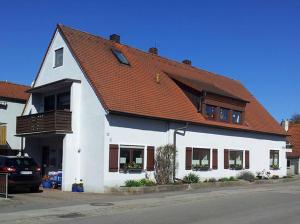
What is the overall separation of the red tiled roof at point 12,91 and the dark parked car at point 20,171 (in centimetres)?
1145

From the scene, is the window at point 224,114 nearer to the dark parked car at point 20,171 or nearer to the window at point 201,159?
the window at point 201,159

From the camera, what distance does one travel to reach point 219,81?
40.0 m

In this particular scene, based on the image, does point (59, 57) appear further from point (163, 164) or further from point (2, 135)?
point (163, 164)

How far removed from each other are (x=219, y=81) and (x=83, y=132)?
1812cm

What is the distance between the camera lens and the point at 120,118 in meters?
24.4

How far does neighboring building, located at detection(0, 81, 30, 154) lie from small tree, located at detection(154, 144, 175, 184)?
1011cm

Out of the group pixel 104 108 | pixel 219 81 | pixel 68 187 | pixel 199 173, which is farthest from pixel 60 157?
pixel 219 81

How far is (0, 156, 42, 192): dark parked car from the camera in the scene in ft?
70.5

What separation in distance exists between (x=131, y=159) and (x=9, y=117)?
11422mm

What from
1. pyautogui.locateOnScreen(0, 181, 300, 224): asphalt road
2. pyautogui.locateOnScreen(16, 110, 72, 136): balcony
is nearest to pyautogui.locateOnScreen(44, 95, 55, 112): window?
pyautogui.locateOnScreen(16, 110, 72, 136): balcony

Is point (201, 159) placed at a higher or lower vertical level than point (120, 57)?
lower

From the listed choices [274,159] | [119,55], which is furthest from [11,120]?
[274,159]

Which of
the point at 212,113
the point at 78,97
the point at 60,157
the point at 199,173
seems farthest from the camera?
the point at 212,113

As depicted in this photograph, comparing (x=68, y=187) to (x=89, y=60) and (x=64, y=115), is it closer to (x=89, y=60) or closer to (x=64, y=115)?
(x=64, y=115)
